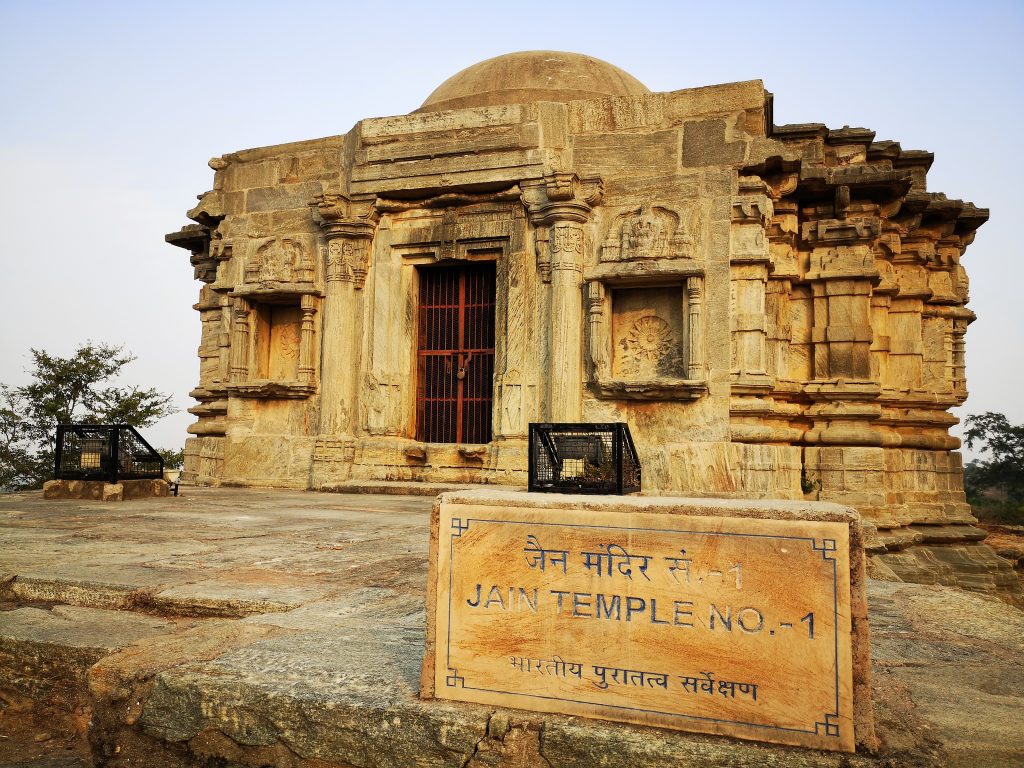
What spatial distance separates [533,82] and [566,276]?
391 centimetres

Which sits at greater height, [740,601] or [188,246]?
[188,246]

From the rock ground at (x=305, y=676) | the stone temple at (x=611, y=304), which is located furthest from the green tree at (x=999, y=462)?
the rock ground at (x=305, y=676)

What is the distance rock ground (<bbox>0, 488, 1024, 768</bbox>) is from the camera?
93.0 inches

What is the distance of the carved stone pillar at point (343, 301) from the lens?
11102mm

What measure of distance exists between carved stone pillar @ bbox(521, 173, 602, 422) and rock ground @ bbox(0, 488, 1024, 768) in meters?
4.89

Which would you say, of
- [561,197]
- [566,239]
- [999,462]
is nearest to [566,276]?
[566,239]

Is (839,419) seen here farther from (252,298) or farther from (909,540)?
(252,298)

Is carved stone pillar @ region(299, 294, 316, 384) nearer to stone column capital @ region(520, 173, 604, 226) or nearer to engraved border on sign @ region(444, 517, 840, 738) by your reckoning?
stone column capital @ region(520, 173, 604, 226)

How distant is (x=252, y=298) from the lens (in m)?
12.0

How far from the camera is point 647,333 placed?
10.3 metres

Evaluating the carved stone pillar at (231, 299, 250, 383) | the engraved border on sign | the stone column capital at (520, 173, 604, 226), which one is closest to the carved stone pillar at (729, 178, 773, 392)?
the stone column capital at (520, 173, 604, 226)

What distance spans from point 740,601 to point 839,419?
8.68 metres

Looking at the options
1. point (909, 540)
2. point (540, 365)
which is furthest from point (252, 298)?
point (909, 540)

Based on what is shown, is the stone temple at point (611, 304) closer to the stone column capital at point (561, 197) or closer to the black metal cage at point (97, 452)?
the stone column capital at point (561, 197)
